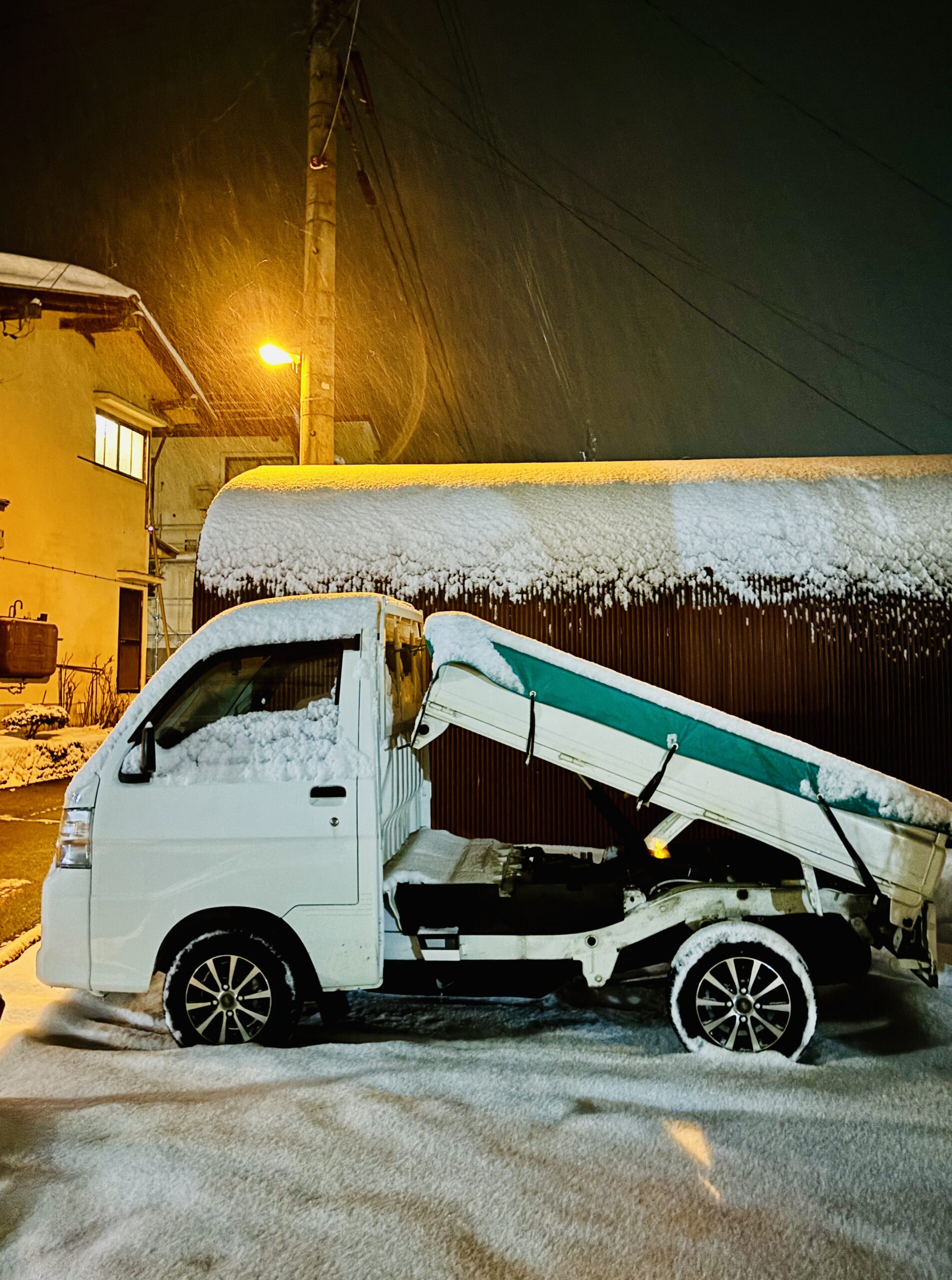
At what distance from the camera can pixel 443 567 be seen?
25.5 ft

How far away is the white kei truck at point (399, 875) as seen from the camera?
155 inches

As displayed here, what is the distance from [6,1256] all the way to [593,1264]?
5.67ft

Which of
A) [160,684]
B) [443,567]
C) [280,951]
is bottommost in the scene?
[280,951]

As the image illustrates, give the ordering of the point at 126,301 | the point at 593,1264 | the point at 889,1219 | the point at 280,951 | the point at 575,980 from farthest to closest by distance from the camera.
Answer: the point at 126,301 → the point at 575,980 → the point at 280,951 → the point at 889,1219 → the point at 593,1264

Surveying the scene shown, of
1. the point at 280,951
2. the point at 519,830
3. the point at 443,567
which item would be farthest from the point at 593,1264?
the point at 443,567

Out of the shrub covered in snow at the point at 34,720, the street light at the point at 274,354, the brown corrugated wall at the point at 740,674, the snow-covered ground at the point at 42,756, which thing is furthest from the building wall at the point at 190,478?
the brown corrugated wall at the point at 740,674

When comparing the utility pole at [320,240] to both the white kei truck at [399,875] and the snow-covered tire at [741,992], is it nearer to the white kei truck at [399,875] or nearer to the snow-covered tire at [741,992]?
the white kei truck at [399,875]

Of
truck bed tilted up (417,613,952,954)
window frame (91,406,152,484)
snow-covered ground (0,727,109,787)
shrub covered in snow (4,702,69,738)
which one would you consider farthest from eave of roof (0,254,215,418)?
truck bed tilted up (417,613,952,954)

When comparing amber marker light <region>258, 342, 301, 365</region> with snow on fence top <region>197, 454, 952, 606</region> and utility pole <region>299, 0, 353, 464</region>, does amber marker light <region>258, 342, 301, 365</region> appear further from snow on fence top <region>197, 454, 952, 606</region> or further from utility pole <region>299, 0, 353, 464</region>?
snow on fence top <region>197, 454, 952, 606</region>

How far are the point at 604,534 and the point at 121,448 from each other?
55.4 ft

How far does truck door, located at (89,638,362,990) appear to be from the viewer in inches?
157

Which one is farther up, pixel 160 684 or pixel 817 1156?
pixel 160 684

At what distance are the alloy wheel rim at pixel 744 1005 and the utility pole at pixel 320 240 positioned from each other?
22.6ft

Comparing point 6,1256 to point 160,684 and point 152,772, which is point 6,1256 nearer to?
point 152,772
